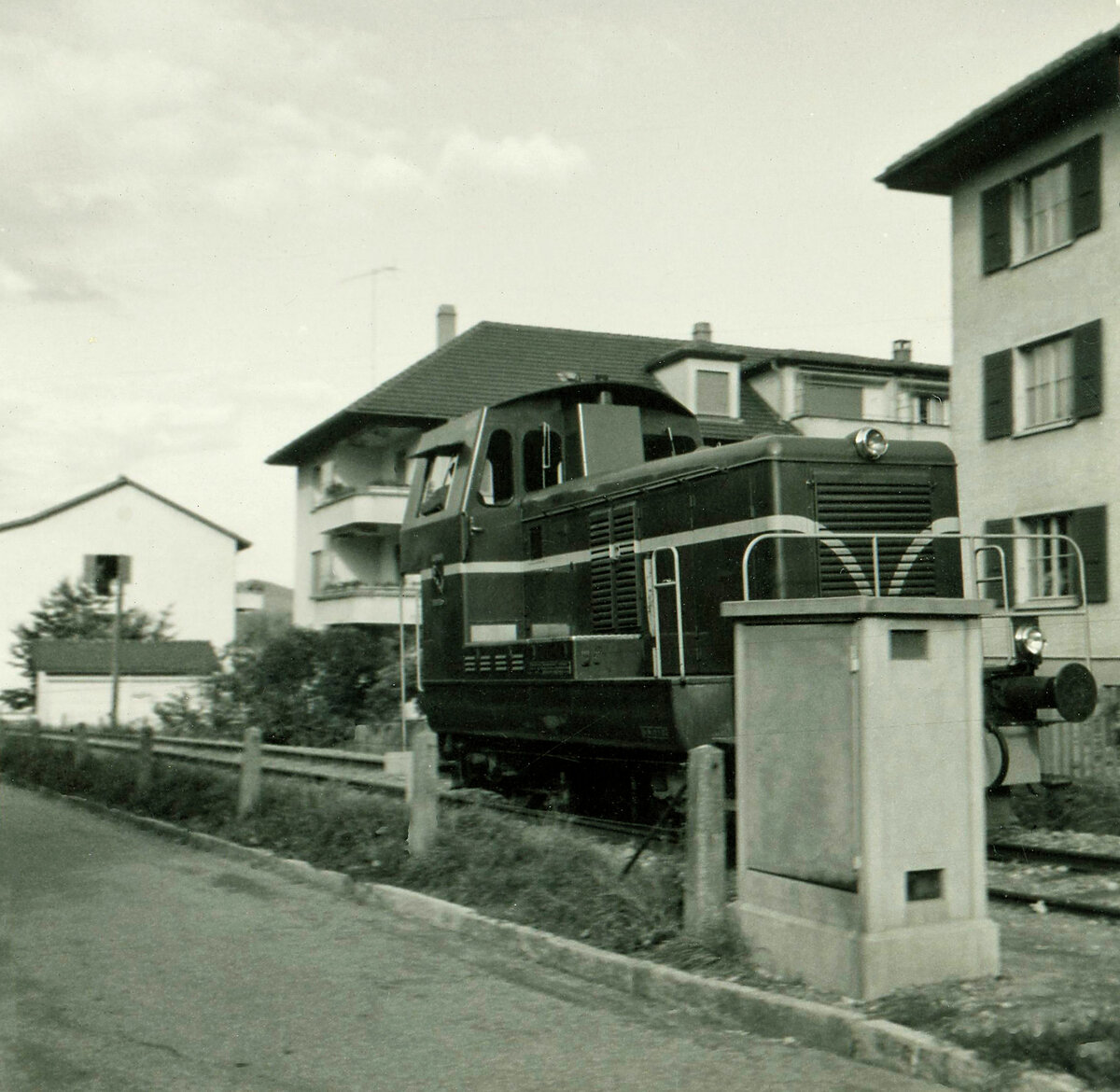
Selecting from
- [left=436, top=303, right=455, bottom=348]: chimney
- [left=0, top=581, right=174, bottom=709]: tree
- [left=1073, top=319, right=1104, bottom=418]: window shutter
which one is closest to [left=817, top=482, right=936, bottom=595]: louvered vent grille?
[left=1073, top=319, right=1104, bottom=418]: window shutter

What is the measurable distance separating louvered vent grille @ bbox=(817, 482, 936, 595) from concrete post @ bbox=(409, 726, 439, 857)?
2.70 metres

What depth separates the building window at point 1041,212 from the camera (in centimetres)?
1912

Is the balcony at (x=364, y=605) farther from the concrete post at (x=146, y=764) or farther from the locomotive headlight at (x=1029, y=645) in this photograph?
the locomotive headlight at (x=1029, y=645)

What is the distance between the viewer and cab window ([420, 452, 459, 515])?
1143cm

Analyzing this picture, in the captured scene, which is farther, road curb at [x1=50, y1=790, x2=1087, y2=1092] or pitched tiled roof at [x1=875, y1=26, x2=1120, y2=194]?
pitched tiled roof at [x1=875, y1=26, x2=1120, y2=194]

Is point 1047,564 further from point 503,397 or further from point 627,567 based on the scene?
point 503,397

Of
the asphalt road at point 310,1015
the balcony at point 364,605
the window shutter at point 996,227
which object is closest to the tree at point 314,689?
the balcony at point 364,605

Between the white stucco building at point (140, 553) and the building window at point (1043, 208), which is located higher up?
the building window at point (1043, 208)

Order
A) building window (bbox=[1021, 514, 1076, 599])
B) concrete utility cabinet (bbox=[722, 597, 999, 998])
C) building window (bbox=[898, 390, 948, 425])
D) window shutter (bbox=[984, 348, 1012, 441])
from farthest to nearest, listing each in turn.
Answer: building window (bbox=[898, 390, 948, 425]), window shutter (bbox=[984, 348, 1012, 441]), building window (bbox=[1021, 514, 1076, 599]), concrete utility cabinet (bbox=[722, 597, 999, 998])

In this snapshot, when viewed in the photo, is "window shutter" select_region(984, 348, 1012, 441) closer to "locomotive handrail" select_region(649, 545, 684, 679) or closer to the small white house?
"locomotive handrail" select_region(649, 545, 684, 679)

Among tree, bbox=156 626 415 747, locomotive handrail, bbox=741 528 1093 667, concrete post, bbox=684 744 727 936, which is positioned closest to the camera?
concrete post, bbox=684 744 727 936

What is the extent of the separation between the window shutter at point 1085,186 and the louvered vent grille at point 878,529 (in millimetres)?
11255

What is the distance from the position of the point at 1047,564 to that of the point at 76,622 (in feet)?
126

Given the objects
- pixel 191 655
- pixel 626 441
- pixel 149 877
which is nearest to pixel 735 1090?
pixel 149 877
